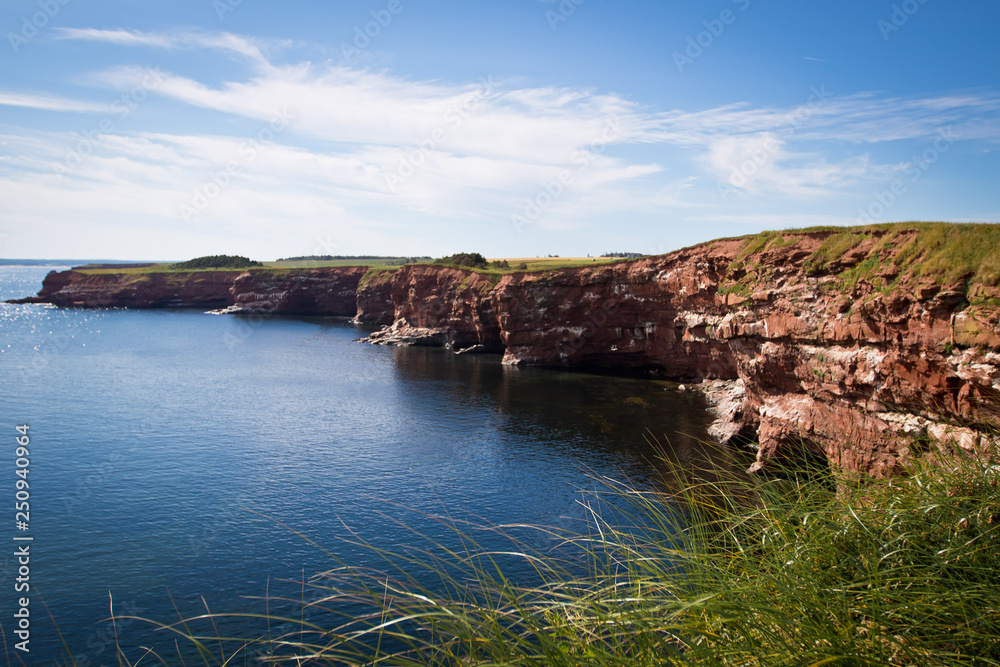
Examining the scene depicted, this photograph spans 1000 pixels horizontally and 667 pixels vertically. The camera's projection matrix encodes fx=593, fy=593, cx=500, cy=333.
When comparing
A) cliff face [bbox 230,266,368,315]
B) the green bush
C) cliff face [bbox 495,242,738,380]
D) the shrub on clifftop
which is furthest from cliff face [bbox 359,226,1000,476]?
the green bush

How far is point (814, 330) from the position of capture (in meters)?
33.3

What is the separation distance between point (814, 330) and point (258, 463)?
34488 millimetres

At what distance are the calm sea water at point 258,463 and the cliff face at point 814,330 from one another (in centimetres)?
587

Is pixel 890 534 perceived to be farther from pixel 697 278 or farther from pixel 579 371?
pixel 579 371

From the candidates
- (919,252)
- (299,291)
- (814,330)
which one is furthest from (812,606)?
(299,291)

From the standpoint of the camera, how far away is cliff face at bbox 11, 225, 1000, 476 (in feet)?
81.4

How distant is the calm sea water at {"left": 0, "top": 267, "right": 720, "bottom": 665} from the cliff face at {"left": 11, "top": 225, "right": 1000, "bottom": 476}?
587 centimetres

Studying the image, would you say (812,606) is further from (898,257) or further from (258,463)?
(258,463)

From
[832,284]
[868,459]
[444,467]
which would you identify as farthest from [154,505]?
[832,284]

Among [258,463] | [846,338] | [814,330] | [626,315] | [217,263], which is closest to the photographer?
[846,338]

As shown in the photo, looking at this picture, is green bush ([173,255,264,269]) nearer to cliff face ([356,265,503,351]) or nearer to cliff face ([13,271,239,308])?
cliff face ([13,271,239,308])

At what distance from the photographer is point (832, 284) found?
110 feet

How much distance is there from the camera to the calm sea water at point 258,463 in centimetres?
2342

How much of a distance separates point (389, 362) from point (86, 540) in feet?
179
